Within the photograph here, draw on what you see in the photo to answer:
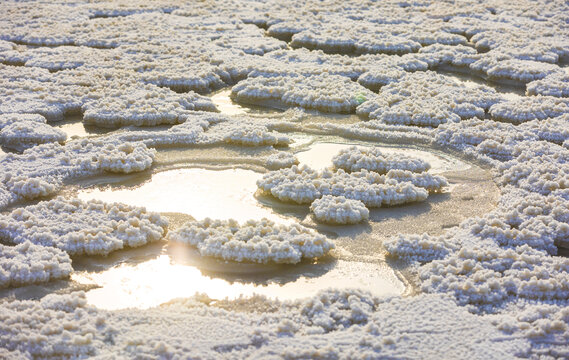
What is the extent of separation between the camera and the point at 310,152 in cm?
642

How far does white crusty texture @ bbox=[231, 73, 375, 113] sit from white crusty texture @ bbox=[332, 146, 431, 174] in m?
1.54

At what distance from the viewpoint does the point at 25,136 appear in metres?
6.37

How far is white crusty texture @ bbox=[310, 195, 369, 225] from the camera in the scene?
500 centimetres

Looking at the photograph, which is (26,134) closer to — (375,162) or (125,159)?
(125,159)

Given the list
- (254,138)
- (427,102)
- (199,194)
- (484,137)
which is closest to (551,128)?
(484,137)

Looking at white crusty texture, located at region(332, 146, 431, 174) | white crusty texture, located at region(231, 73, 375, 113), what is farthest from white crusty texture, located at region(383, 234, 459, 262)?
white crusty texture, located at region(231, 73, 375, 113)

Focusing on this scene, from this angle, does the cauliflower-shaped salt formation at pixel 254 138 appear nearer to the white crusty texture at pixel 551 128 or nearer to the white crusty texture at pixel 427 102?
the white crusty texture at pixel 427 102

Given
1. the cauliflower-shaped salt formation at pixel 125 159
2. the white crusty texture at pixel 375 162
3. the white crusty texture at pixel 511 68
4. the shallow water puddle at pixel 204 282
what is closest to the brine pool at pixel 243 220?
the shallow water puddle at pixel 204 282

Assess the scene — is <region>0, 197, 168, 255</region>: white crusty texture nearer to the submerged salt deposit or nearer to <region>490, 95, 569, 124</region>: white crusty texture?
the submerged salt deposit

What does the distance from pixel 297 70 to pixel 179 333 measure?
5206 millimetres

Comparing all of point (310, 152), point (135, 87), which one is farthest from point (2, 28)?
point (310, 152)

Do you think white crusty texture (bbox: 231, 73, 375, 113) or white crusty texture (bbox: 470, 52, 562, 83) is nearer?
white crusty texture (bbox: 231, 73, 375, 113)

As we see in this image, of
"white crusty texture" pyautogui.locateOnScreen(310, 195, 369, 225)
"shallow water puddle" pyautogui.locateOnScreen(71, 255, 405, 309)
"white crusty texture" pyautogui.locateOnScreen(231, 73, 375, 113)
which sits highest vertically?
"white crusty texture" pyautogui.locateOnScreen(231, 73, 375, 113)

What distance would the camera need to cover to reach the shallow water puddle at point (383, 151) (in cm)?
612
